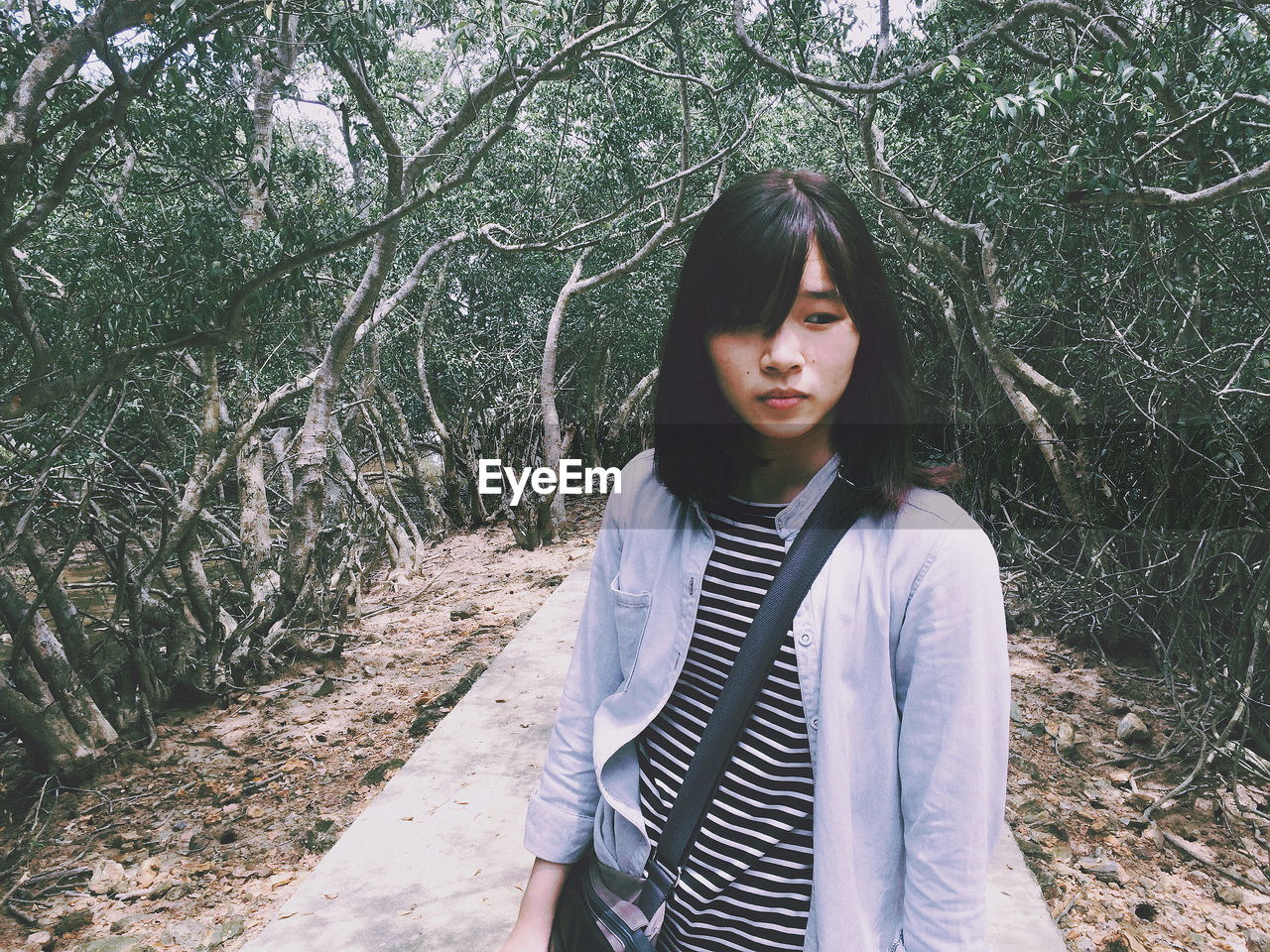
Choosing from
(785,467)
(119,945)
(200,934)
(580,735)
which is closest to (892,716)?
(785,467)

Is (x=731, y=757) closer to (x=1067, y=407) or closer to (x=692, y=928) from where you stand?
(x=692, y=928)

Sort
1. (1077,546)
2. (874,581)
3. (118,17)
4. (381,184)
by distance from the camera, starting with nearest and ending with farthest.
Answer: (874,581), (118,17), (1077,546), (381,184)

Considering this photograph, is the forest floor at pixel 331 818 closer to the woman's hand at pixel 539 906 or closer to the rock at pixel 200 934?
the rock at pixel 200 934

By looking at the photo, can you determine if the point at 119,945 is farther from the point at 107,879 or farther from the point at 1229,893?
the point at 1229,893

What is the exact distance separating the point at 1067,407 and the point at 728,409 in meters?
4.69

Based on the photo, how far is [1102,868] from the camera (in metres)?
2.98

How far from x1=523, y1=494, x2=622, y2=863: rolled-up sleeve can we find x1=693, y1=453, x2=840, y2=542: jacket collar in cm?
26

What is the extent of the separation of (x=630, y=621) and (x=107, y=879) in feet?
10.5

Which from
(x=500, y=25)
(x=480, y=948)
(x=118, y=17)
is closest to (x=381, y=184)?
(x=500, y=25)

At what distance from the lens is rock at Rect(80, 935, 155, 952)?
263 cm

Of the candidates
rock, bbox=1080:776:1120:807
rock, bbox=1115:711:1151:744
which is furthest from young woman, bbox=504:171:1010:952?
rock, bbox=1115:711:1151:744

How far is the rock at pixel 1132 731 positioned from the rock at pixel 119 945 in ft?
14.4

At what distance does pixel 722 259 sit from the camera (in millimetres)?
979

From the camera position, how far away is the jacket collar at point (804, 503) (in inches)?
40.8
